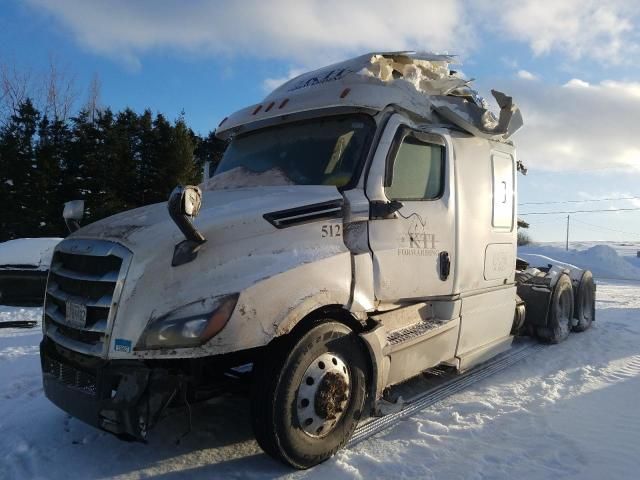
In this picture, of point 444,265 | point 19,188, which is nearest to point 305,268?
point 444,265

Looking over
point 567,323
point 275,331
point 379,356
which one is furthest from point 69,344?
A: point 567,323

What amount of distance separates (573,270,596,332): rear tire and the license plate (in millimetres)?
7827

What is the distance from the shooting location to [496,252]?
5.85 metres

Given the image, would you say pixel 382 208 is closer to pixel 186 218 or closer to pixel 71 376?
pixel 186 218

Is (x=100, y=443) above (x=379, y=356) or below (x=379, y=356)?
below

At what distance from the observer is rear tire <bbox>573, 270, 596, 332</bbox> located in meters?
8.65

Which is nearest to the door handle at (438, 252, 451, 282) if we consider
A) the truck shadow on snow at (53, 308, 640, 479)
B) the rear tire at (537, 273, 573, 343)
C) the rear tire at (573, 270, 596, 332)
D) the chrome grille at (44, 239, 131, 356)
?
the truck shadow on snow at (53, 308, 640, 479)

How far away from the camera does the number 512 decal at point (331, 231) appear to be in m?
3.77

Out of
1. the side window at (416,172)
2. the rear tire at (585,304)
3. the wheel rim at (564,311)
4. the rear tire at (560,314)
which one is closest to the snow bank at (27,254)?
the side window at (416,172)

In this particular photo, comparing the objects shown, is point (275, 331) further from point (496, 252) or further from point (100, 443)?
point (496, 252)

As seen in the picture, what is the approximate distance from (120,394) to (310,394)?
1223 millimetres

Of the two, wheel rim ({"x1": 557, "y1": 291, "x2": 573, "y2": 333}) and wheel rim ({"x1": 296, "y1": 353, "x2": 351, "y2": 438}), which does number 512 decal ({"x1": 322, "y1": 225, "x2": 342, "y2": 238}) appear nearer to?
wheel rim ({"x1": 296, "y1": 353, "x2": 351, "y2": 438})

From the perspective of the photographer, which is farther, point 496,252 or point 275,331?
point 496,252

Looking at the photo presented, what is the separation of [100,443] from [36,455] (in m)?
0.42
